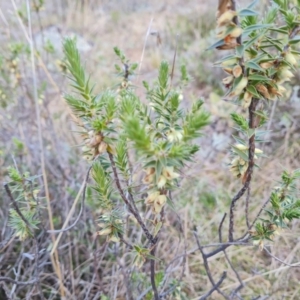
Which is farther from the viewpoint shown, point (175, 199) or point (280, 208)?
point (175, 199)

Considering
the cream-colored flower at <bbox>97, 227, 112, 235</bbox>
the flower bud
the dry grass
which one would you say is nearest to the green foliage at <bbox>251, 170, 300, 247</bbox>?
the dry grass

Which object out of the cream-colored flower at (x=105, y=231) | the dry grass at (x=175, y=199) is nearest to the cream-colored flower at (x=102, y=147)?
the dry grass at (x=175, y=199)

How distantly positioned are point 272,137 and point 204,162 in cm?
40

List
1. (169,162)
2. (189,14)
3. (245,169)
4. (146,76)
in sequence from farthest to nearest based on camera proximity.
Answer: (189,14)
(146,76)
(245,169)
(169,162)

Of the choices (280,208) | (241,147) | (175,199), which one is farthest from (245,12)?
(175,199)

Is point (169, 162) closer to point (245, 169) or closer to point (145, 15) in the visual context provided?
point (245, 169)

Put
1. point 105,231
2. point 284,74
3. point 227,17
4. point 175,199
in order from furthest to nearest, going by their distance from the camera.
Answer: point 175,199, point 105,231, point 284,74, point 227,17

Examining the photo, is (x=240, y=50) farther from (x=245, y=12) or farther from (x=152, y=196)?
(x=152, y=196)

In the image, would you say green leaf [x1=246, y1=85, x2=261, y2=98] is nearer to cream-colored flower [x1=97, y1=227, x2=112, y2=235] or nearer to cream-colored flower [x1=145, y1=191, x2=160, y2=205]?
cream-colored flower [x1=145, y1=191, x2=160, y2=205]

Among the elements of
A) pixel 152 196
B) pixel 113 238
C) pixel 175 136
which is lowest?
pixel 113 238

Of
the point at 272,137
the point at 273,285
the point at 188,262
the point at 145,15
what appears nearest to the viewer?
the point at 273,285

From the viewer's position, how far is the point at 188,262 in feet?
4.70

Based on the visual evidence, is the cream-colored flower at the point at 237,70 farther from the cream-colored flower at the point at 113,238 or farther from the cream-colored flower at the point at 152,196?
the cream-colored flower at the point at 113,238

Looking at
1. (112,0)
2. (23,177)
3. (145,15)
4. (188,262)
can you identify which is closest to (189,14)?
(145,15)
